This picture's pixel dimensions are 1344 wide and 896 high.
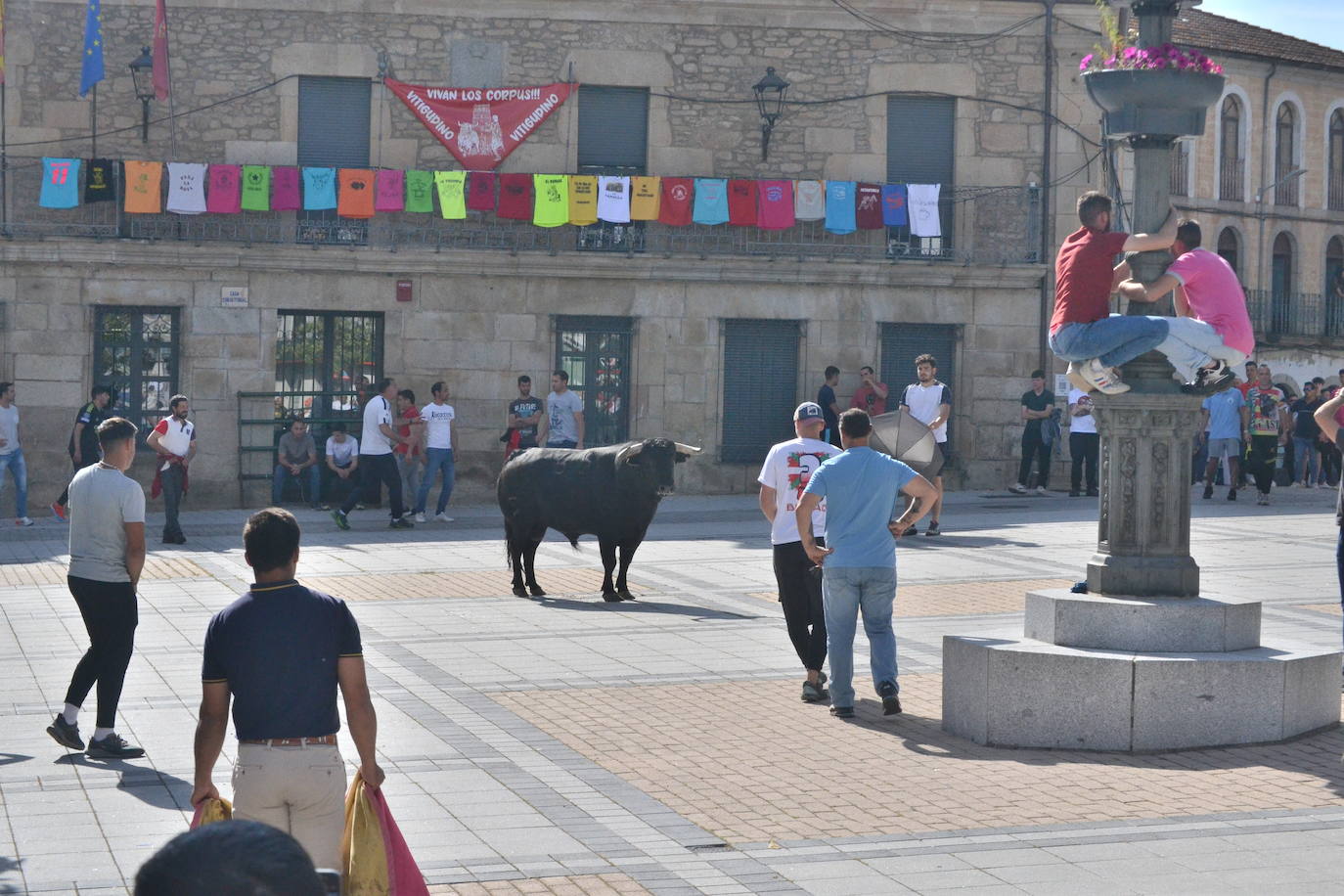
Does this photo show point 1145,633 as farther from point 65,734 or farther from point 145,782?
point 65,734

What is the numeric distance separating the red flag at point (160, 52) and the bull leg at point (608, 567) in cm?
1192

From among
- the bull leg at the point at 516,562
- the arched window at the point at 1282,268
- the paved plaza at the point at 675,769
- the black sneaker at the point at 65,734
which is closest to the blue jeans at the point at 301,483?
the paved plaza at the point at 675,769

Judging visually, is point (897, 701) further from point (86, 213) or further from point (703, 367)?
point (86, 213)

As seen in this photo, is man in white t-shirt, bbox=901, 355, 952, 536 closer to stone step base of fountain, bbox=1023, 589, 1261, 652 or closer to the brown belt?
stone step base of fountain, bbox=1023, 589, 1261, 652

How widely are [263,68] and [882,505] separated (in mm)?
17284

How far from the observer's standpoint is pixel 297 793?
17.7 ft

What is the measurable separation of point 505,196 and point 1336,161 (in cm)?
3643

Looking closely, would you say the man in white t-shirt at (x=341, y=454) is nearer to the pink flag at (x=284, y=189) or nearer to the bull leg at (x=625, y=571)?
the pink flag at (x=284, y=189)

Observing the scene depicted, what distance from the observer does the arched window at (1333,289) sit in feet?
165

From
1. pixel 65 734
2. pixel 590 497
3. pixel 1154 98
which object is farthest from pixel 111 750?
pixel 590 497

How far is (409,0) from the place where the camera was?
25125 mm

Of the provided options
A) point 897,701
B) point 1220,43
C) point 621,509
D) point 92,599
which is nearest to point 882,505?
point 897,701

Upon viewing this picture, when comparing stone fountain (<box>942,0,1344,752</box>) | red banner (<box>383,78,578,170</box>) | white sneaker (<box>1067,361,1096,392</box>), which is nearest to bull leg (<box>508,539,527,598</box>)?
stone fountain (<box>942,0,1344,752</box>)

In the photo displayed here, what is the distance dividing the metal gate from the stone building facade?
0.13 feet
